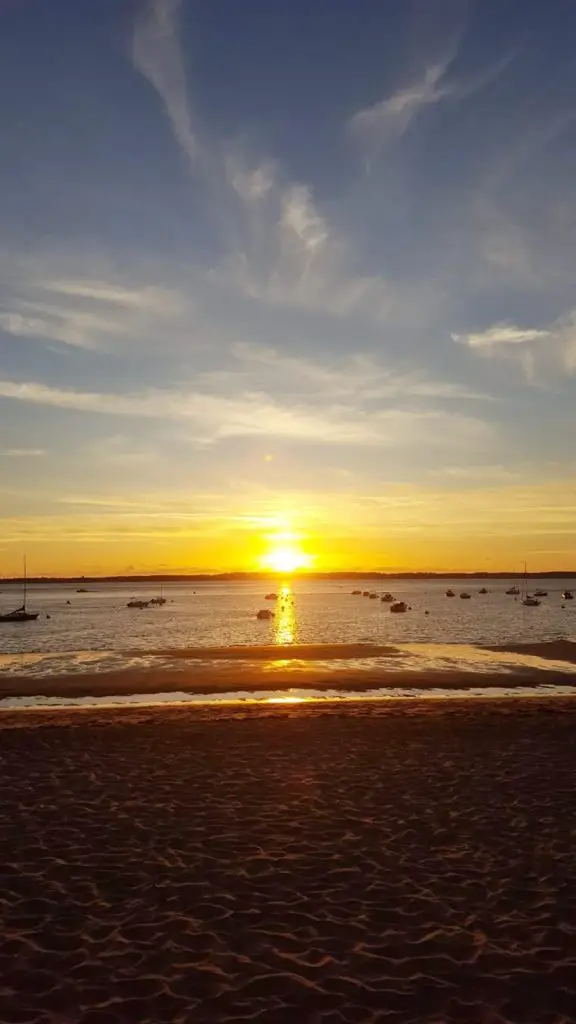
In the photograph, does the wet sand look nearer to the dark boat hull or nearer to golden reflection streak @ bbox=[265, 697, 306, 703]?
golden reflection streak @ bbox=[265, 697, 306, 703]

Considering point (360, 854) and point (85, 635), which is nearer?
point (360, 854)

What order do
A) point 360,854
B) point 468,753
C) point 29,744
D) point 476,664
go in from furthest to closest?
point 476,664, point 29,744, point 468,753, point 360,854

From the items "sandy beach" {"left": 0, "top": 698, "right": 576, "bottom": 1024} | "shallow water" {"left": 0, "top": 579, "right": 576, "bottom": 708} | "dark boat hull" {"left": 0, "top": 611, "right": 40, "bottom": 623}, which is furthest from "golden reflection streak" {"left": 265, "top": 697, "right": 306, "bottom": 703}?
"dark boat hull" {"left": 0, "top": 611, "right": 40, "bottom": 623}

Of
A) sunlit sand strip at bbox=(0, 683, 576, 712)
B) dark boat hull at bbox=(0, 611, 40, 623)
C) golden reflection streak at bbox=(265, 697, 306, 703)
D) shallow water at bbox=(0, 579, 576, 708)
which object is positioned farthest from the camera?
dark boat hull at bbox=(0, 611, 40, 623)

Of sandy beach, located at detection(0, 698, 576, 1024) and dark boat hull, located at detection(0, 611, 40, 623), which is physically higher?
sandy beach, located at detection(0, 698, 576, 1024)

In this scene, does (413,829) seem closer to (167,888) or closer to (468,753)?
(167,888)

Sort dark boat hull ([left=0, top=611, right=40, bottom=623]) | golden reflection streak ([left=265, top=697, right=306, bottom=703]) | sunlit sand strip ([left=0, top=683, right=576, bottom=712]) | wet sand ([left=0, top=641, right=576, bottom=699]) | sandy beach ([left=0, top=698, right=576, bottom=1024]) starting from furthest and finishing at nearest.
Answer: dark boat hull ([left=0, top=611, right=40, bottom=623]) → wet sand ([left=0, top=641, right=576, bottom=699]) → golden reflection streak ([left=265, top=697, right=306, bottom=703]) → sunlit sand strip ([left=0, top=683, right=576, bottom=712]) → sandy beach ([left=0, top=698, right=576, bottom=1024])

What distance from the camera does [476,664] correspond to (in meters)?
41.8

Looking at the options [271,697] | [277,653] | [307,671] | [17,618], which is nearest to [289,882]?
[271,697]

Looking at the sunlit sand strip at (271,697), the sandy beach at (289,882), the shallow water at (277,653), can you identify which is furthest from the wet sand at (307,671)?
the sandy beach at (289,882)

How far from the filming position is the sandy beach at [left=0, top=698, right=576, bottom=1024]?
7.34 m

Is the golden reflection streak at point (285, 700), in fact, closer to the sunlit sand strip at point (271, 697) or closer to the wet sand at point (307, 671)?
the sunlit sand strip at point (271, 697)

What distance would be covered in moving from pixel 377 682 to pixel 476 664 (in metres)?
10.3

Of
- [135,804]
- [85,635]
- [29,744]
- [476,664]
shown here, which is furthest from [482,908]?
[85,635]
